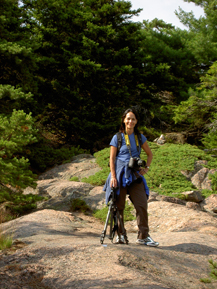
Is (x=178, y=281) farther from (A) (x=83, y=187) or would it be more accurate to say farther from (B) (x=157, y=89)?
(B) (x=157, y=89)

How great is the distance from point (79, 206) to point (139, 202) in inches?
154

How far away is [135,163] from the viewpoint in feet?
14.3

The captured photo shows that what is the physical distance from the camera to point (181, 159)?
10.8m

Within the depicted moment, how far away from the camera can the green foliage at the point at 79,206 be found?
26.3 ft

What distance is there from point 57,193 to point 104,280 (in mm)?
6228

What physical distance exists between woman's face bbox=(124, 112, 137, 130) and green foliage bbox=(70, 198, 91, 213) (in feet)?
13.2

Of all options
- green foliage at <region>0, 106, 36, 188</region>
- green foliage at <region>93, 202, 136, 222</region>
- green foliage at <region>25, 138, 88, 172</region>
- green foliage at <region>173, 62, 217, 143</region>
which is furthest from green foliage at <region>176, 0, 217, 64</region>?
green foliage at <region>0, 106, 36, 188</region>

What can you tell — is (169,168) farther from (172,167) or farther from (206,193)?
(206,193)

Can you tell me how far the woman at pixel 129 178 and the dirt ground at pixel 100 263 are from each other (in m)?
0.37

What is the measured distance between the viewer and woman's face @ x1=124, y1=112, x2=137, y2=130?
4.54 m

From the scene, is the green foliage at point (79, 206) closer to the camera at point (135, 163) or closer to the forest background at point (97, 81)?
the camera at point (135, 163)

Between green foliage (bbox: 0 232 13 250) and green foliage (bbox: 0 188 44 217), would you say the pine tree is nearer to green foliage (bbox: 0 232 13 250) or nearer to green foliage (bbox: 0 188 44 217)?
green foliage (bbox: 0 188 44 217)

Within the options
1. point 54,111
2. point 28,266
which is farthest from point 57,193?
point 54,111

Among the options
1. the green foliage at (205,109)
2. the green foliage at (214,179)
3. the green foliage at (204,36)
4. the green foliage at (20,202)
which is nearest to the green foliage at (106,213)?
the green foliage at (20,202)
